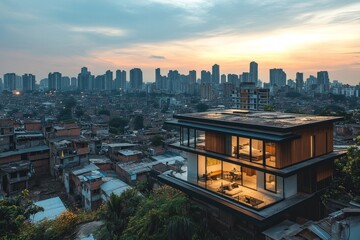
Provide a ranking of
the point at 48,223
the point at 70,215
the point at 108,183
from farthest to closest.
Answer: the point at 108,183 → the point at 70,215 → the point at 48,223

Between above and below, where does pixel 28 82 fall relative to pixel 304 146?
above

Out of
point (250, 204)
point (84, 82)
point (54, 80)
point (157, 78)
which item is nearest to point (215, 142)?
point (250, 204)

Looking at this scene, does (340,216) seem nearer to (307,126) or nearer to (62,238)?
(307,126)

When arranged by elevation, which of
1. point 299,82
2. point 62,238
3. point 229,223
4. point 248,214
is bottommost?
point 62,238

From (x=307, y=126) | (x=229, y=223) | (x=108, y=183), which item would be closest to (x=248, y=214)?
(x=229, y=223)

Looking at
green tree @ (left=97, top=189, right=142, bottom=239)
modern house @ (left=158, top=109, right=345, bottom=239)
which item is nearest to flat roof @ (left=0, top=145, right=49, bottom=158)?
green tree @ (left=97, top=189, right=142, bottom=239)

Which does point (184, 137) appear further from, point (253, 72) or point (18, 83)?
point (18, 83)

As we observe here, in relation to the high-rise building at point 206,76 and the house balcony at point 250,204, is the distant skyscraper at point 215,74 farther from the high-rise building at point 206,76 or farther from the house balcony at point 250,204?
the house balcony at point 250,204
